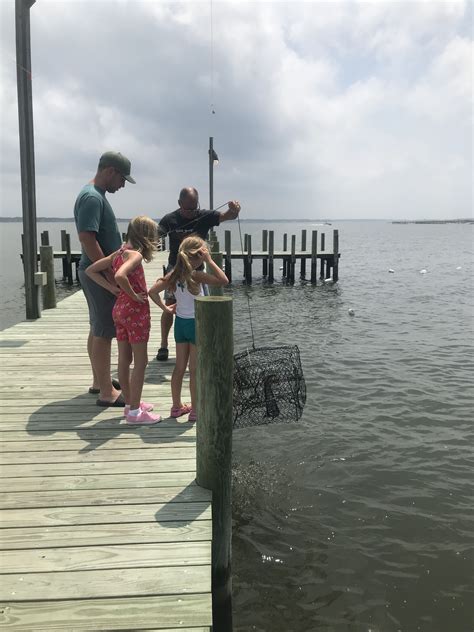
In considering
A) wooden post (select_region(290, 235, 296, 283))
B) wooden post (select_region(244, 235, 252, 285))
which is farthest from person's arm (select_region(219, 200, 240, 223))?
wooden post (select_region(290, 235, 296, 283))

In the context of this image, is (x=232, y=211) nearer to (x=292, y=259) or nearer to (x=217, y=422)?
(x=217, y=422)

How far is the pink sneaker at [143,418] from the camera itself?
3707 mm

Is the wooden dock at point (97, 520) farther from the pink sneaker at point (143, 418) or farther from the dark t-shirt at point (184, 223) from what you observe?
the dark t-shirt at point (184, 223)

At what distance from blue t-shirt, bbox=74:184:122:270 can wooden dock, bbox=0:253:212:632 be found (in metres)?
1.36

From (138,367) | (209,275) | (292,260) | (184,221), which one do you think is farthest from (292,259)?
(138,367)

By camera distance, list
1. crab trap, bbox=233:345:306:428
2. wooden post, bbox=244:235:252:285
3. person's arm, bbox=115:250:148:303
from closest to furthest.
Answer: person's arm, bbox=115:250:148:303 → crab trap, bbox=233:345:306:428 → wooden post, bbox=244:235:252:285

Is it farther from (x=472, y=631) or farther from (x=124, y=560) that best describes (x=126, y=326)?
(x=472, y=631)

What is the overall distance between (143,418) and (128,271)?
118cm

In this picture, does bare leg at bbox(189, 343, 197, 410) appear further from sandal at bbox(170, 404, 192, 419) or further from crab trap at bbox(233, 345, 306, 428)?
crab trap at bbox(233, 345, 306, 428)

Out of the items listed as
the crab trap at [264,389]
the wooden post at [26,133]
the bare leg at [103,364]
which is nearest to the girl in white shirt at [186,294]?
the crab trap at [264,389]

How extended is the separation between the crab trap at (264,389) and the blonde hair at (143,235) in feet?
3.98

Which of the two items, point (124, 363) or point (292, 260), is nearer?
point (124, 363)

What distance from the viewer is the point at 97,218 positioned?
3.67m

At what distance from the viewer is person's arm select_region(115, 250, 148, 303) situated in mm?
3346
